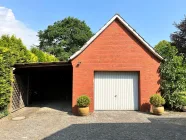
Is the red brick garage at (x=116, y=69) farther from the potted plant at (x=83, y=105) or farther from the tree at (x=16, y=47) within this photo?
the tree at (x=16, y=47)

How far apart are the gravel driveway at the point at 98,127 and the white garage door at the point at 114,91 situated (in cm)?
108

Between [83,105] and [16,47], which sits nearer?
[83,105]

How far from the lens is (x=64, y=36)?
4866cm

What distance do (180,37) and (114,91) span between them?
14272 millimetres

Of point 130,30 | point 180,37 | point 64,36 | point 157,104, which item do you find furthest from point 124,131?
point 64,36

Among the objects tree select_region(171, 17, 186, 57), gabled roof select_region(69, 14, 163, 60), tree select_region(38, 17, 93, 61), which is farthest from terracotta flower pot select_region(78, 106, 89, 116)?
tree select_region(38, 17, 93, 61)

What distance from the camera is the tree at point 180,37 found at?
942 inches

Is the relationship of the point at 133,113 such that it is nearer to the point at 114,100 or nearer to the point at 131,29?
the point at 114,100

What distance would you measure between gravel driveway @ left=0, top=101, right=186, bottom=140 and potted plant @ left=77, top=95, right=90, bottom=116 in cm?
43

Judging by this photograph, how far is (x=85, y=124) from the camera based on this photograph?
1025 centimetres

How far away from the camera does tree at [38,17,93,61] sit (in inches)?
1841

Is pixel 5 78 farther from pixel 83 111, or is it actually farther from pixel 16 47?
pixel 83 111

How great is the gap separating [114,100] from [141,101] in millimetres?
1719

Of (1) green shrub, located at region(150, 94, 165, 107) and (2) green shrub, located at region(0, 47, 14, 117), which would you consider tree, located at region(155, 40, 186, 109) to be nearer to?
(1) green shrub, located at region(150, 94, 165, 107)
